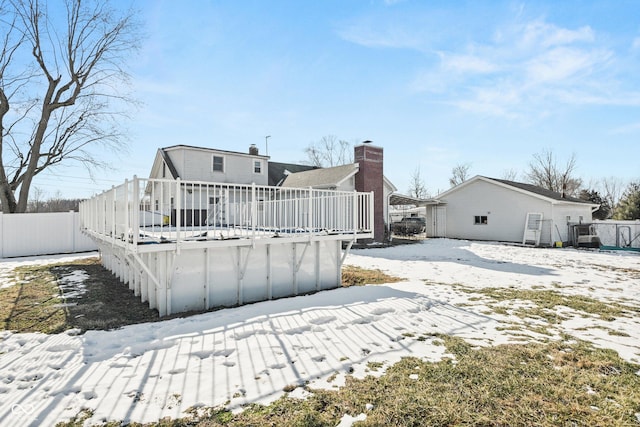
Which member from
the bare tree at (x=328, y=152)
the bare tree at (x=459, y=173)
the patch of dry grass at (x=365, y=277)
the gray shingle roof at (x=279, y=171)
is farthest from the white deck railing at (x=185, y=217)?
the bare tree at (x=459, y=173)

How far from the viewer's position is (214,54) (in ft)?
32.7

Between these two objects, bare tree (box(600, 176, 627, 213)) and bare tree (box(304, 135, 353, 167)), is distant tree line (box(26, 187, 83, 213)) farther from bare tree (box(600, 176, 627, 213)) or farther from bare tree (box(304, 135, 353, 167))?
bare tree (box(600, 176, 627, 213))

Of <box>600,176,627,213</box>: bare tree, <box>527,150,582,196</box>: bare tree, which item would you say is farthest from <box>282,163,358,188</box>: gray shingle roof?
<box>600,176,627,213</box>: bare tree

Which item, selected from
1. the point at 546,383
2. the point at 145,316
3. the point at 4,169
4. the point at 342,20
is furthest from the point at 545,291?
the point at 4,169

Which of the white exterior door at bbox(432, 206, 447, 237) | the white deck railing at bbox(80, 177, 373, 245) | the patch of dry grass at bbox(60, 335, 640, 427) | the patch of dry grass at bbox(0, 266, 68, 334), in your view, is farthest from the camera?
the white exterior door at bbox(432, 206, 447, 237)

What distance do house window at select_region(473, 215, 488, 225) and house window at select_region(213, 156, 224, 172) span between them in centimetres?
1567

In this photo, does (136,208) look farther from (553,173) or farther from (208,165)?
(553,173)

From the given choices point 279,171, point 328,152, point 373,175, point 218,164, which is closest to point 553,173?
point 328,152

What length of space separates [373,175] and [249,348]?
14.6 m

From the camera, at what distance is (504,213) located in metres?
19.1

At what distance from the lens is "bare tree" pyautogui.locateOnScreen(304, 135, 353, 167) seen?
132 ft

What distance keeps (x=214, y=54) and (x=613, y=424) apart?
11.3 m

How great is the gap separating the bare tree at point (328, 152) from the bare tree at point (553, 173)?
21030 millimetres

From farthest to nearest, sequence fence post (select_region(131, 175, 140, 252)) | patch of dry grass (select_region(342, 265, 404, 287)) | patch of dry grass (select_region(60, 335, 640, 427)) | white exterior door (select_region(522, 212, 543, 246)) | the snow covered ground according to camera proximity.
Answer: white exterior door (select_region(522, 212, 543, 246)) < patch of dry grass (select_region(342, 265, 404, 287)) < fence post (select_region(131, 175, 140, 252)) < the snow covered ground < patch of dry grass (select_region(60, 335, 640, 427))
